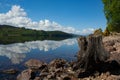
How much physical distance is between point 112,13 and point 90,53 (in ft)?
192

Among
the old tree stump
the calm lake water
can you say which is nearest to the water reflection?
the calm lake water

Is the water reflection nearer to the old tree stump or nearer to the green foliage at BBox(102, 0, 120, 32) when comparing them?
the green foliage at BBox(102, 0, 120, 32)

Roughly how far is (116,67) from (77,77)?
5.34 metres

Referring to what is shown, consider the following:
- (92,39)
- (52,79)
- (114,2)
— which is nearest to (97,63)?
(92,39)

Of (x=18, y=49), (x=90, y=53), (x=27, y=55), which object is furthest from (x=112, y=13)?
(x=90, y=53)

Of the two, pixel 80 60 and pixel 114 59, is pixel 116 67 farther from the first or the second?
pixel 80 60

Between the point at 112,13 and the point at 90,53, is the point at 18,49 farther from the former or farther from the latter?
the point at 90,53

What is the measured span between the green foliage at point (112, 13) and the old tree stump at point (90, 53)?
5552cm

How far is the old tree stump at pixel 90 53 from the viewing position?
105 ft

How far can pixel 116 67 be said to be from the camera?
33.4 meters

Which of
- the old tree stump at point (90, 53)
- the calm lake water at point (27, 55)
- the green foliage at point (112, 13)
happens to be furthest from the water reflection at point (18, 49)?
the old tree stump at point (90, 53)

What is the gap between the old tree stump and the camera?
32.1 metres

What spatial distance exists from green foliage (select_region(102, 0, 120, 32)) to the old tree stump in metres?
55.5

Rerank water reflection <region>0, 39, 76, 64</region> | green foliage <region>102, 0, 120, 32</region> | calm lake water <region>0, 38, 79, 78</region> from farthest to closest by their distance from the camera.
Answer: green foliage <region>102, 0, 120, 32</region>
water reflection <region>0, 39, 76, 64</region>
calm lake water <region>0, 38, 79, 78</region>
